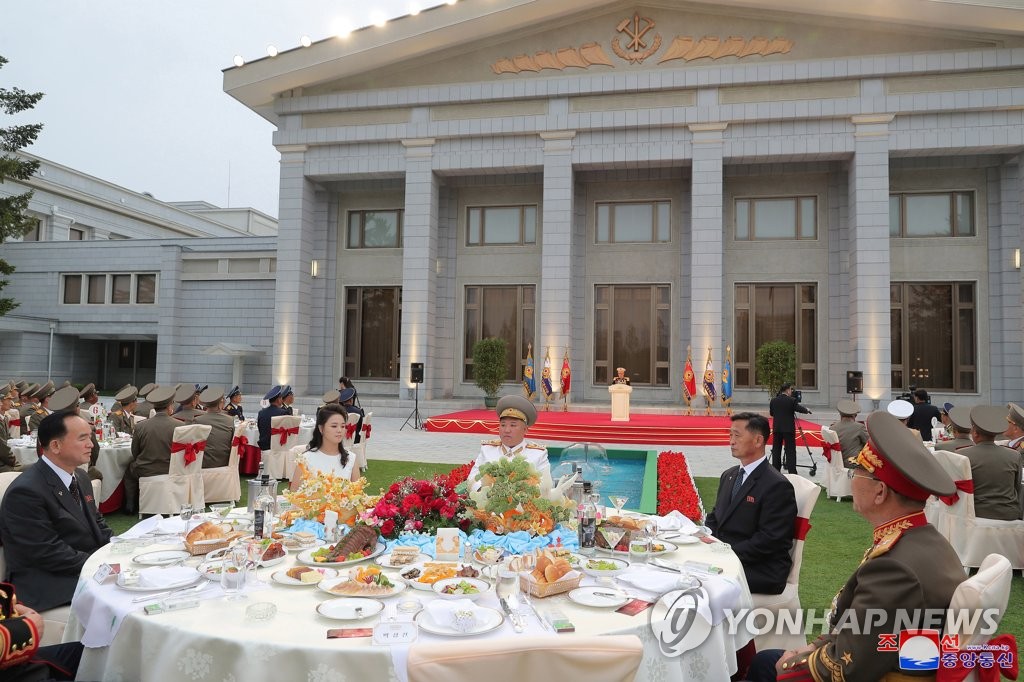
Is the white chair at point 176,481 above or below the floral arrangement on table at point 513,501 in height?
below

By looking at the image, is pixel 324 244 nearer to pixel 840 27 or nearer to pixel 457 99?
pixel 457 99

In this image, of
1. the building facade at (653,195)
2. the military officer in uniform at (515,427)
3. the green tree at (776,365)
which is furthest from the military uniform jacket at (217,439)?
the green tree at (776,365)

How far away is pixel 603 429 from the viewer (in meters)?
14.7

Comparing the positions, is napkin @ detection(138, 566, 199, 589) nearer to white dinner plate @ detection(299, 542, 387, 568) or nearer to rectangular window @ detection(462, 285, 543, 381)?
white dinner plate @ detection(299, 542, 387, 568)

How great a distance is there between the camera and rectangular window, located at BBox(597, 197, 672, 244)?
814 inches

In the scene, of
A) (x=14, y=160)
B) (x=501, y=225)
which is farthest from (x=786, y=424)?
(x=14, y=160)

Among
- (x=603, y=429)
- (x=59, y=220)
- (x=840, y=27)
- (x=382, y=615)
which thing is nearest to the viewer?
(x=382, y=615)

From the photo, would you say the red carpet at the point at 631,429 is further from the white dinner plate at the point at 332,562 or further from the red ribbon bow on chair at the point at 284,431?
the white dinner plate at the point at 332,562

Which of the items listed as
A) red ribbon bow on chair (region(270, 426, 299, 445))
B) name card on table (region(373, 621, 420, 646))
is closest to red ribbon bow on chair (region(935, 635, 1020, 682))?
name card on table (region(373, 621, 420, 646))

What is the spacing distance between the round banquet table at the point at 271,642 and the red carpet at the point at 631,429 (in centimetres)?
1188

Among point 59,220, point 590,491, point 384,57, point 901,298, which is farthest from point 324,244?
point 590,491

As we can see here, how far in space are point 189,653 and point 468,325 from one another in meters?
19.8

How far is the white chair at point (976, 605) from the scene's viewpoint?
1858 millimetres

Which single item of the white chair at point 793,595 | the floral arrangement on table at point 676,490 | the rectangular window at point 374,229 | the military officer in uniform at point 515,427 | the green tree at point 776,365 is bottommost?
the floral arrangement on table at point 676,490
